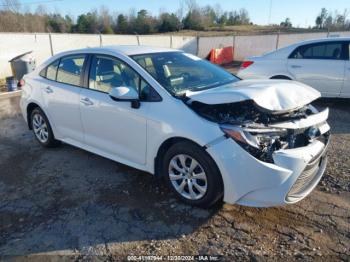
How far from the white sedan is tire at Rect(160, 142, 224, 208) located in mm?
10

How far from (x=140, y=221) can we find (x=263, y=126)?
1545 millimetres

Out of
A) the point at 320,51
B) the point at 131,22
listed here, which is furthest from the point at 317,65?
the point at 131,22

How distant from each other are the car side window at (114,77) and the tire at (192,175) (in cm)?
67

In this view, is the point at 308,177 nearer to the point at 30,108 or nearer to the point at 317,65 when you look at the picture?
the point at 30,108

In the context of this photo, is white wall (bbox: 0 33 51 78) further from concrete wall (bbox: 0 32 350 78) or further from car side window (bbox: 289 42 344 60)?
car side window (bbox: 289 42 344 60)

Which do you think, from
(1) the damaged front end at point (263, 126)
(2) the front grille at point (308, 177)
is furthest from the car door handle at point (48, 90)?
(2) the front grille at point (308, 177)

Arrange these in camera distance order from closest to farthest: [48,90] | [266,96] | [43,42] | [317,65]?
[266,96] < [48,90] < [317,65] < [43,42]

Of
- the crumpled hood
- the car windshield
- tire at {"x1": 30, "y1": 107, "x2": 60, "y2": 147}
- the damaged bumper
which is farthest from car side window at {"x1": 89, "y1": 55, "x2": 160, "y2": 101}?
tire at {"x1": 30, "y1": 107, "x2": 60, "y2": 147}

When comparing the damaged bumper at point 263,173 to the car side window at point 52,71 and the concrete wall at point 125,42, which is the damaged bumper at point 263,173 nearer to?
the car side window at point 52,71

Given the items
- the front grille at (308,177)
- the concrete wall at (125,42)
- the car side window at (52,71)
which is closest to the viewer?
the front grille at (308,177)

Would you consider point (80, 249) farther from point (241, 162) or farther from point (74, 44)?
point (74, 44)

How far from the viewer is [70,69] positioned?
4.53m

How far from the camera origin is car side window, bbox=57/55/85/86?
4320mm

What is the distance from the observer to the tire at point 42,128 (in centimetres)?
501
